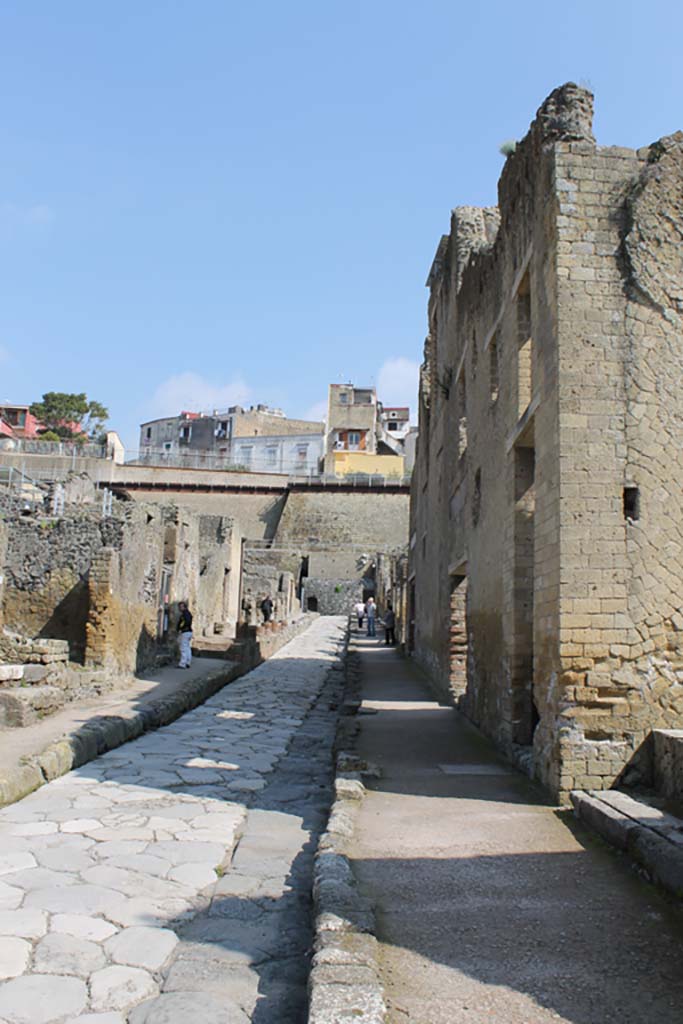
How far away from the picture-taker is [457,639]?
14.0 metres

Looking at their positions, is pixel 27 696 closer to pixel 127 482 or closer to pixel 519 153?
pixel 519 153

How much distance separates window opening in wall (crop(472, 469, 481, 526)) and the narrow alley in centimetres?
476

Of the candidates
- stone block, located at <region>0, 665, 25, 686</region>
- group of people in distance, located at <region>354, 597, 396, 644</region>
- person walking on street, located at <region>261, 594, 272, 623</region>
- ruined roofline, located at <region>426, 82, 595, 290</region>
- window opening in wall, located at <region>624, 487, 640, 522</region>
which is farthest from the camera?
person walking on street, located at <region>261, 594, 272, 623</region>

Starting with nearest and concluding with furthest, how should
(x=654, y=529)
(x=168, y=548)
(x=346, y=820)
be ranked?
(x=346, y=820) < (x=654, y=529) < (x=168, y=548)

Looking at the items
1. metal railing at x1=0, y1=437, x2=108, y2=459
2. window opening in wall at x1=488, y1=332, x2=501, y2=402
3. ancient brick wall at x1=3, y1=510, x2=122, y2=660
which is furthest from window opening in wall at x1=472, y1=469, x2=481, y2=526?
metal railing at x1=0, y1=437, x2=108, y2=459

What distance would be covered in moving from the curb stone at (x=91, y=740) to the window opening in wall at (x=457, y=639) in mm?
3958

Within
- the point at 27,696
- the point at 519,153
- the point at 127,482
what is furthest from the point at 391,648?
the point at 127,482

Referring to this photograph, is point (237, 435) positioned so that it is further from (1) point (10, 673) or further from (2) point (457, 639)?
(1) point (10, 673)

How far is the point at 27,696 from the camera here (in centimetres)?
975

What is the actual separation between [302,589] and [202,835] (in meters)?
43.4

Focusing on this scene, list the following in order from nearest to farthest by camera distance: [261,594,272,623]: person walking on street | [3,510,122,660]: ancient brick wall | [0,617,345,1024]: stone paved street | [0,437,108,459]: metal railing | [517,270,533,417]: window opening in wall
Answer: [0,617,345,1024]: stone paved street < [517,270,533,417]: window opening in wall < [3,510,122,660]: ancient brick wall < [261,594,272,623]: person walking on street < [0,437,108,459]: metal railing

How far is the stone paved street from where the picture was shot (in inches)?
133

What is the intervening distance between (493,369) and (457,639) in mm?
4893

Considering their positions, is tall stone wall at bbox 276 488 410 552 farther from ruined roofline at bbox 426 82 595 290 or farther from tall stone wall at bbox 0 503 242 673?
ruined roofline at bbox 426 82 595 290
